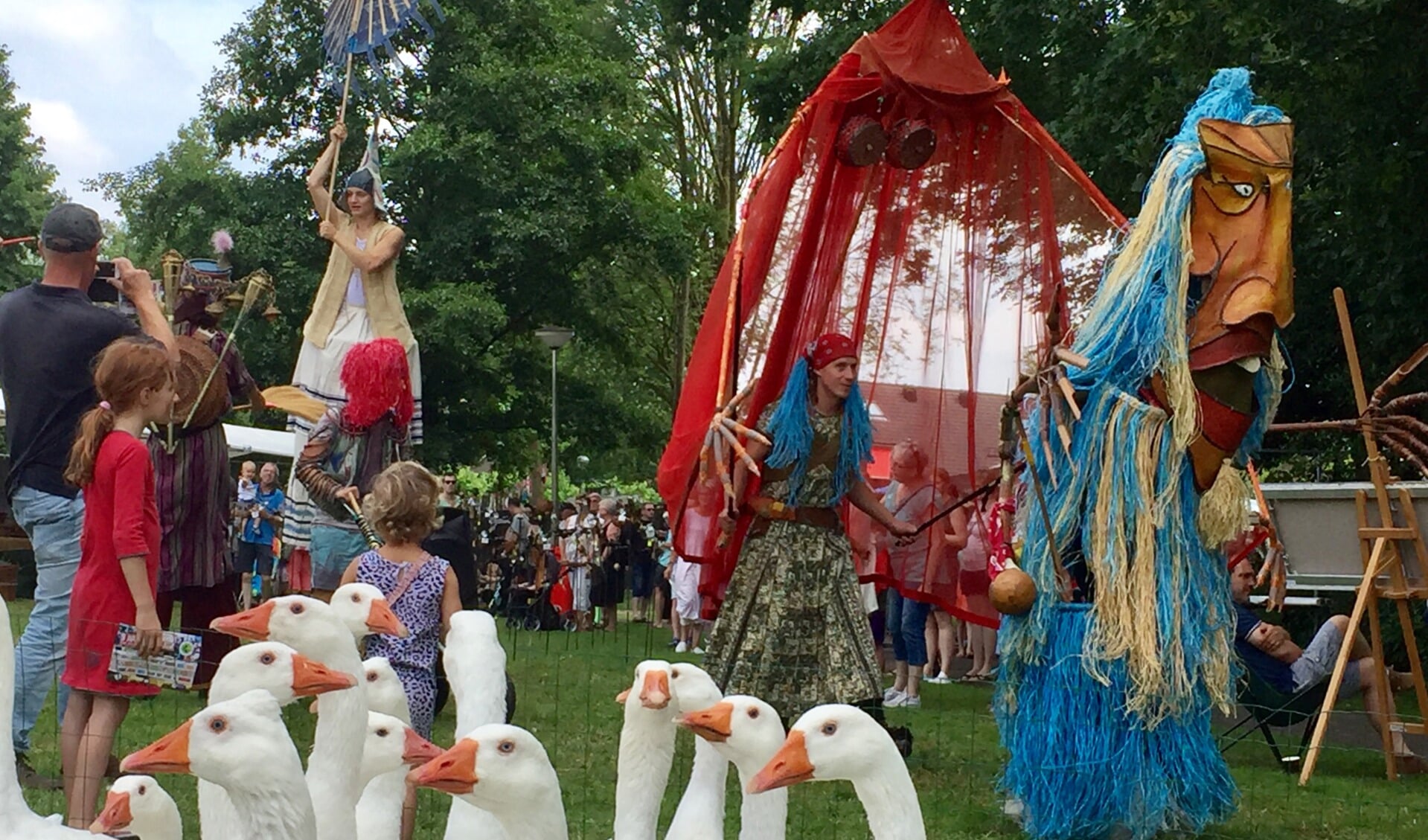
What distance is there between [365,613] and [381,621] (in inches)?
2.1

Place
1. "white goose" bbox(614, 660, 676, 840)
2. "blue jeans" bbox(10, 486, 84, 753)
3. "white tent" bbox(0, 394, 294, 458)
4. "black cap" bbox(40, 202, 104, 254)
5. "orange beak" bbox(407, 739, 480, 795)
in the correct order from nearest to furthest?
"orange beak" bbox(407, 739, 480, 795) → "white goose" bbox(614, 660, 676, 840) → "blue jeans" bbox(10, 486, 84, 753) → "black cap" bbox(40, 202, 104, 254) → "white tent" bbox(0, 394, 294, 458)

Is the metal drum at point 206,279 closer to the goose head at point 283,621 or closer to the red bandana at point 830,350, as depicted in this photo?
the red bandana at point 830,350

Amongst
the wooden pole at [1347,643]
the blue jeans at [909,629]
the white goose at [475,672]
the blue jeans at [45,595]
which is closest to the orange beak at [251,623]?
the white goose at [475,672]

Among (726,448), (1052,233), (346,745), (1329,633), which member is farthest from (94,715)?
(1329,633)

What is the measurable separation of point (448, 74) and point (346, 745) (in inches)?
924

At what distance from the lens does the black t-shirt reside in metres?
5.72

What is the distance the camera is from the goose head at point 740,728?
4047mm

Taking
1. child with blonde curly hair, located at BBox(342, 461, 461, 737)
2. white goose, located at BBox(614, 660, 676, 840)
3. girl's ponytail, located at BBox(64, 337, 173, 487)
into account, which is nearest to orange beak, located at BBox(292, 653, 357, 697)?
white goose, located at BBox(614, 660, 676, 840)

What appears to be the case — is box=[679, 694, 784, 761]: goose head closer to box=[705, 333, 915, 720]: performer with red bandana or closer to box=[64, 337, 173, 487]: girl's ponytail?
box=[64, 337, 173, 487]: girl's ponytail

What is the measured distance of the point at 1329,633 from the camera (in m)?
8.63

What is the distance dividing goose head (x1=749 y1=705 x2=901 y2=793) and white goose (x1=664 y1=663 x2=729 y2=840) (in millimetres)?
569

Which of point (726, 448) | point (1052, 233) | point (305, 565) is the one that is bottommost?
point (305, 565)

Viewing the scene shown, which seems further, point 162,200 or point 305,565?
point 162,200

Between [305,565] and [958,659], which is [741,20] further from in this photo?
[305,565]
